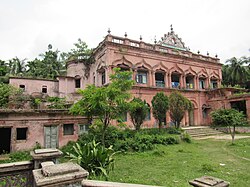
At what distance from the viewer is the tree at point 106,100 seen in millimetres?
9312

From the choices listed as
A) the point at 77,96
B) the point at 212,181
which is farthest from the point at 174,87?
the point at 212,181

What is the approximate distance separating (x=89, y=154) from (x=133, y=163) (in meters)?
2.79

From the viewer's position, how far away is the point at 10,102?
1568cm

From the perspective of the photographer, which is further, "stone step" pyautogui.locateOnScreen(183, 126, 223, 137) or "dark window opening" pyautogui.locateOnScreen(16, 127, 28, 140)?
"stone step" pyautogui.locateOnScreen(183, 126, 223, 137)

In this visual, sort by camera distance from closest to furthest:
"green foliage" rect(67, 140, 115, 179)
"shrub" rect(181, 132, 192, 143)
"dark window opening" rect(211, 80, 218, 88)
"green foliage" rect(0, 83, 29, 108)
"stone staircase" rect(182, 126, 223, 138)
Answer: "green foliage" rect(67, 140, 115, 179)
"shrub" rect(181, 132, 192, 143)
"green foliage" rect(0, 83, 29, 108)
"stone staircase" rect(182, 126, 223, 138)
"dark window opening" rect(211, 80, 218, 88)

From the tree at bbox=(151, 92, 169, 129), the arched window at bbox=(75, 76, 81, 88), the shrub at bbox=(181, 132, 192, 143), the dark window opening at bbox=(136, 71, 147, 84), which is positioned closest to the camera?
the shrub at bbox=(181, 132, 192, 143)

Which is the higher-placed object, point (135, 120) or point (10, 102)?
point (10, 102)

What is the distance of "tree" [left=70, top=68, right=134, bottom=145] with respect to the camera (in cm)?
931

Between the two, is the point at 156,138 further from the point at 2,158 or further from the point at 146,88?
the point at 2,158

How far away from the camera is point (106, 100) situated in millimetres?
9773

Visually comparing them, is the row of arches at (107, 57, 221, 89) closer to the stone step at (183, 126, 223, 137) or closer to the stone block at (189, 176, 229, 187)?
the stone step at (183, 126, 223, 137)

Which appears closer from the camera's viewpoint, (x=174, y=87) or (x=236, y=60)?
(x=174, y=87)

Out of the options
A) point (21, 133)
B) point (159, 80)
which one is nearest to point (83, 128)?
point (21, 133)

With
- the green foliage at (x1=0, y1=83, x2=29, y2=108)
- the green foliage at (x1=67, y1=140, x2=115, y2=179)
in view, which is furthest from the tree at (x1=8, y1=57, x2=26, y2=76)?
the green foliage at (x1=67, y1=140, x2=115, y2=179)
